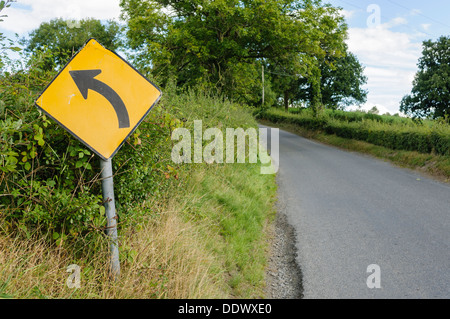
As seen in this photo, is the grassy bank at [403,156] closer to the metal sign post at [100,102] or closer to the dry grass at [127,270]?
the dry grass at [127,270]

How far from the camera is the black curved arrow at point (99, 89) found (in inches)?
109

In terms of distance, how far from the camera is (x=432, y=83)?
4100cm

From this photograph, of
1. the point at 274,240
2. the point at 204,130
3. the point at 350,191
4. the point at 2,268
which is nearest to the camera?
the point at 2,268

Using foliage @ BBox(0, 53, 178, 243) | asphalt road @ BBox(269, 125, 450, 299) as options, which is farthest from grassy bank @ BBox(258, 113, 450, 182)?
foliage @ BBox(0, 53, 178, 243)

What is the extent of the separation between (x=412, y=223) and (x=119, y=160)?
5.79 metres

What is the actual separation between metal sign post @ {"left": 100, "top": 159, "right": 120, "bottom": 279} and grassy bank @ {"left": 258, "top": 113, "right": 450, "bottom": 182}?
11817mm

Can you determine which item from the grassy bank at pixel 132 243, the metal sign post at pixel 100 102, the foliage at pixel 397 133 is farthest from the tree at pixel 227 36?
the metal sign post at pixel 100 102

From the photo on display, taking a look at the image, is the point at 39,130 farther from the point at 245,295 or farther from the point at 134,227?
the point at 245,295

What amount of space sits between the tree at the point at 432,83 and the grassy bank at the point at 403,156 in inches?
889

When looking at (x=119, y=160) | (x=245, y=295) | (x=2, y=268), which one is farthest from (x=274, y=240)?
(x=2, y=268)

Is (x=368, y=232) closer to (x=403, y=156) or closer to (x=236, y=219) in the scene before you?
(x=236, y=219)

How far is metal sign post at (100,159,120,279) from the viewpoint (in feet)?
9.35

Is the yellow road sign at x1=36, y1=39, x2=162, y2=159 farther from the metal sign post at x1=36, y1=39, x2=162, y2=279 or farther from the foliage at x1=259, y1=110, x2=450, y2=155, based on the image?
the foliage at x1=259, y1=110, x2=450, y2=155
